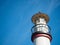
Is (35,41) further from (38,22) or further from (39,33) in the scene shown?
(38,22)

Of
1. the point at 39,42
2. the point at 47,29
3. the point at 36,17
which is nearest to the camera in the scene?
the point at 39,42

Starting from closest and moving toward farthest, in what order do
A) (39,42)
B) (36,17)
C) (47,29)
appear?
1. (39,42)
2. (47,29)
3. (36,17)

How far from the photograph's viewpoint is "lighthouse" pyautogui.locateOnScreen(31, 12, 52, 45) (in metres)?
17.3

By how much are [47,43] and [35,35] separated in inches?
47.5

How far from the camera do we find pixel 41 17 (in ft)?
64.2

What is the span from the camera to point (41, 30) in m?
17.9

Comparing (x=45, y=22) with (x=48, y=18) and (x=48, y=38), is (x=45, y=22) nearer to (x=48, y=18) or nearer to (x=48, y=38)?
(x=48, y=18)

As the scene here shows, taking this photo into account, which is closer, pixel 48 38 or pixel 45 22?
pixel 48 38

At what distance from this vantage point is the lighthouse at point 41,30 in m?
17.3

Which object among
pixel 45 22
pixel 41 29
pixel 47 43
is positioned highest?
pixel 45 22

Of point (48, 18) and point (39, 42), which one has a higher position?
point (48, 18)

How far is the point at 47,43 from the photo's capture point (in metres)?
17.2

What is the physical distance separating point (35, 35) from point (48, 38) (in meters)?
1.10

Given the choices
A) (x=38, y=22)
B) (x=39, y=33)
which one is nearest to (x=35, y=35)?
(x=39, y=33)
